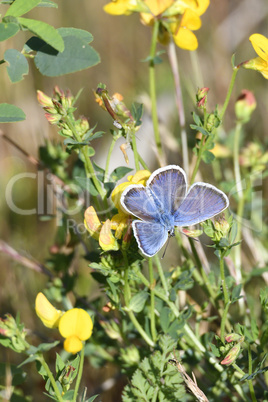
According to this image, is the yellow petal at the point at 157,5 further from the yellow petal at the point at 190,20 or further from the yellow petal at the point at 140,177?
the yellow petal at the point at 140,177

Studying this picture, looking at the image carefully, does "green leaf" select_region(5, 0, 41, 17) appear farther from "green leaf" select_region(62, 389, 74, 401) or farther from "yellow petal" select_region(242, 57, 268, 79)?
"green leaf" select_region(62, 389, 74, 401)

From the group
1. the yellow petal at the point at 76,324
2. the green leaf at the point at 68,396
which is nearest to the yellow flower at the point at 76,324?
the yellow petal at the point at 76,324

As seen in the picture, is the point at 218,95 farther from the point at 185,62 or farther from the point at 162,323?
the point at 162,323

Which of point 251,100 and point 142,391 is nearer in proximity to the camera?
point 142,391

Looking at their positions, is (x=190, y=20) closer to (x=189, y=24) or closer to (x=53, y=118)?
(x=189, y=24)

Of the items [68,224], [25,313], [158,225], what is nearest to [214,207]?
[158,225]

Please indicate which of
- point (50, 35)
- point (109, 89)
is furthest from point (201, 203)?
point (109, 89)
